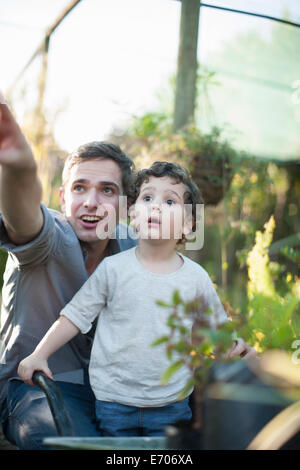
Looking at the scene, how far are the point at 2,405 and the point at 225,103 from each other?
4362 mm

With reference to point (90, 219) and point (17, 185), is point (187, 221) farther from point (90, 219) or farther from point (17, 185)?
point (17, 185)

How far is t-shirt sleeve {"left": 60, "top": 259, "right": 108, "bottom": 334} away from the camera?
61.0 inches

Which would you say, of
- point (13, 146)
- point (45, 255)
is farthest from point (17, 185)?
point (45, 255)

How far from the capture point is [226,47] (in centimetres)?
538

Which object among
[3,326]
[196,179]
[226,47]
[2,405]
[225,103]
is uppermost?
[226,47]

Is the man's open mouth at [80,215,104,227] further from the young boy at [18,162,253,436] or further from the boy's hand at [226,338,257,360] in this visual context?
the boy's hand at [226,338,257,360]

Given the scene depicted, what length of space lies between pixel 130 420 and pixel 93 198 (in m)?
0.87

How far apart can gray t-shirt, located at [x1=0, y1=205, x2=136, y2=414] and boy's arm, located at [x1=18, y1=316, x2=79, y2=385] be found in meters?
0.25

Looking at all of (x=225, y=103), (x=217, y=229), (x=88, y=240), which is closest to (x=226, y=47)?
(x=225, y=103)

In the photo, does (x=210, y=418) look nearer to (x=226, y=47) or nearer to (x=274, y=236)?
(x=274, y=236)

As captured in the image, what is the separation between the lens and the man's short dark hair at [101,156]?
2.05 m

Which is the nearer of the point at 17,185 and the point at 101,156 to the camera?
the point at 17,185

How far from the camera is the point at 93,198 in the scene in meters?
1.96
